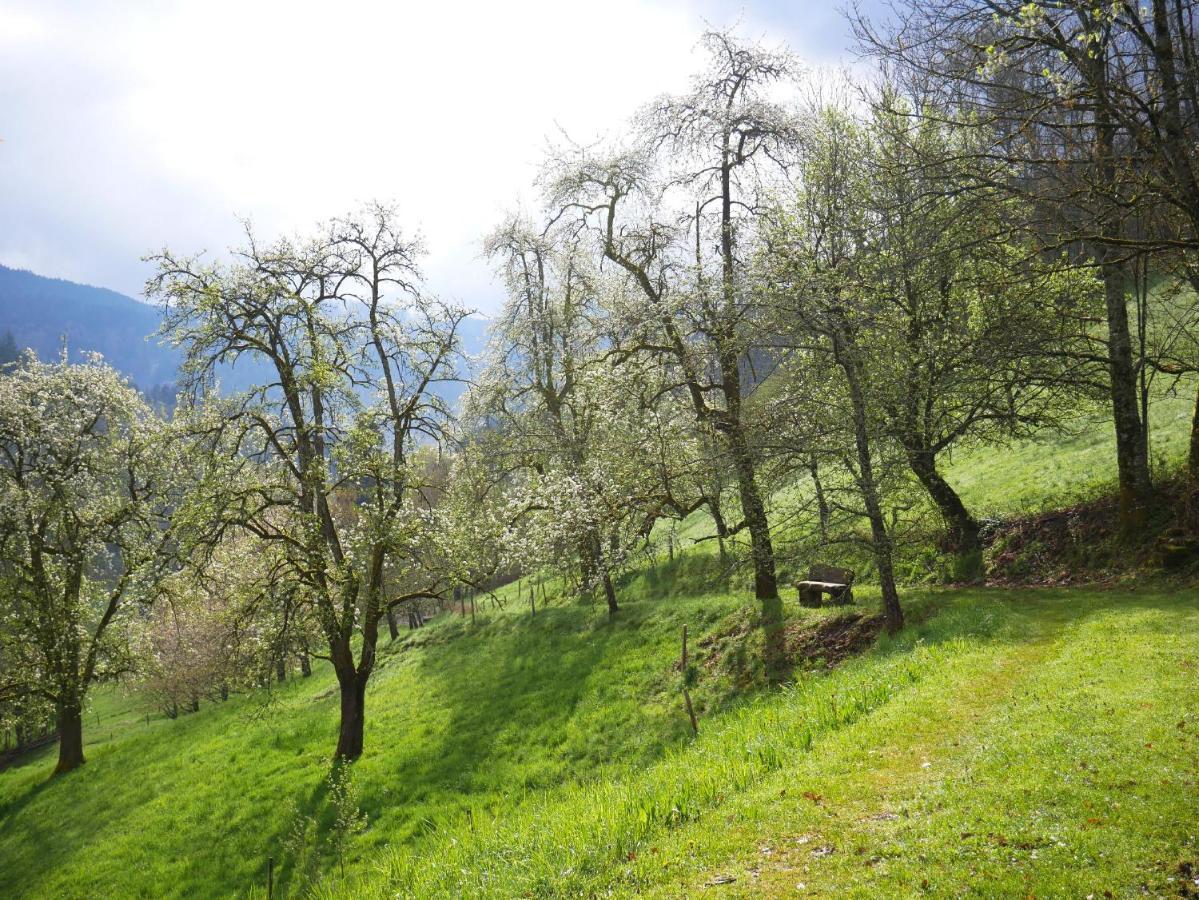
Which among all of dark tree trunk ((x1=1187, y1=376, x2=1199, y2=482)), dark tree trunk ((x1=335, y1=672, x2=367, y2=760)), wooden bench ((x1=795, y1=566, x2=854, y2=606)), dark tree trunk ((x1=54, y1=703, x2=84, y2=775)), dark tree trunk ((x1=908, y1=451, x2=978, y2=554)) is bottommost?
dark tree trunk ((x1=54, y1=703, x2=84, y2=775))

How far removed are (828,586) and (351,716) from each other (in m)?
13.3

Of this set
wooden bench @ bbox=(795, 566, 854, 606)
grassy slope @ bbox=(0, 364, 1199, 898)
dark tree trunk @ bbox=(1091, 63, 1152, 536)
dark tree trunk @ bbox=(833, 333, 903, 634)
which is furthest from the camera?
wooden bench @ bbox=(795, 566, 854, 606)

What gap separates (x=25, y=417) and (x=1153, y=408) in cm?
3778

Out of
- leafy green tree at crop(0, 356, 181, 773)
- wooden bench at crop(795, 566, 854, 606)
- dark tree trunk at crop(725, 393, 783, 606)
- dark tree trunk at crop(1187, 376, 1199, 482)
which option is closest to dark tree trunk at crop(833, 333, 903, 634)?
dark tree trunk at crop(725, 393, 783, 606)

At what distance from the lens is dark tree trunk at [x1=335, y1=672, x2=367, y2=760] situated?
17.5m

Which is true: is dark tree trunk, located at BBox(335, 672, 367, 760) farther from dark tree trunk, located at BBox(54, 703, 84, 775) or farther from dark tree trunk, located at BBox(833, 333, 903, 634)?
dark tree trunk, located at BBox(54, 703, 84, 775)

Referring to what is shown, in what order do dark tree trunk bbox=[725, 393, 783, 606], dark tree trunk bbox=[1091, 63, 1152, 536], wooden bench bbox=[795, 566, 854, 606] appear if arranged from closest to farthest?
dark tree trunk bbox=[1091, 63, 1152, 536] → dark tree trunk bbox=[725, 393, 783, 606] → wooden bench bbox=[795, 566, 854, 606]

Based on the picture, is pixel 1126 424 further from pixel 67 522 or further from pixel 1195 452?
pixel 67 522

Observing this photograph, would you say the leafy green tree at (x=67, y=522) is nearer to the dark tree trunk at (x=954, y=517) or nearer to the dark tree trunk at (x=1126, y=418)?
the dark tree trunk at (x=954, y=517)

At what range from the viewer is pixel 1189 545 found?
14055 mm

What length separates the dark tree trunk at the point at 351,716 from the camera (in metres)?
17.5

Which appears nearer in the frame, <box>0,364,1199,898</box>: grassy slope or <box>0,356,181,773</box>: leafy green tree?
<box>0,364,1199,898</box>: grassy slope

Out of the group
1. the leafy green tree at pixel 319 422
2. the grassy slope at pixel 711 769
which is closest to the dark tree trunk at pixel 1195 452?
the grassy slope at pixel 711 769

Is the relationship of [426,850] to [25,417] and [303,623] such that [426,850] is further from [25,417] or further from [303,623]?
[25,417]
